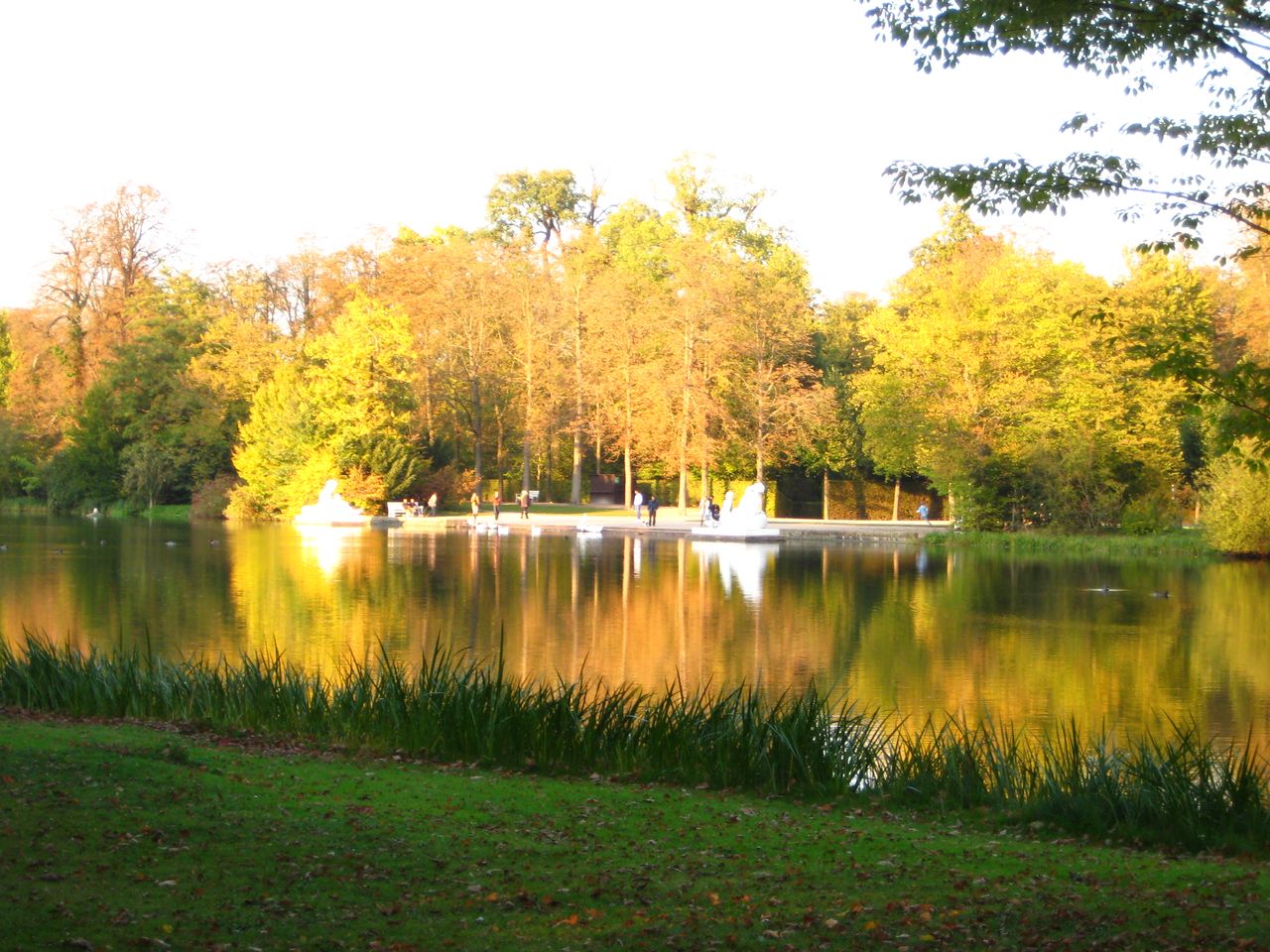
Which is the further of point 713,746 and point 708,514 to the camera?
point 708,514

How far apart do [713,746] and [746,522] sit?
31.5 m

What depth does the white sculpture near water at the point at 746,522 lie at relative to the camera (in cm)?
3947

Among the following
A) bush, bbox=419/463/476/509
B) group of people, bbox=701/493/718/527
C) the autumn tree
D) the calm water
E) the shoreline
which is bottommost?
the calm water

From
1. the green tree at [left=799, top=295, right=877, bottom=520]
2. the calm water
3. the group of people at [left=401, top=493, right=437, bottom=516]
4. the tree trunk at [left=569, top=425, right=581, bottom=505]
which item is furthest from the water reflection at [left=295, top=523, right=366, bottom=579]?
the green tree at [left=799, top=295, right=877, bottom=520]

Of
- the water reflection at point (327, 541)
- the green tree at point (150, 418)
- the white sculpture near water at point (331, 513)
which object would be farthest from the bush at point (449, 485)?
the green tree at point (150, 418)

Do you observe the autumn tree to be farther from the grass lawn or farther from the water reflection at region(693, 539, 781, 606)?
the grass lawn

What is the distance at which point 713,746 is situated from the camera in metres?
8.45

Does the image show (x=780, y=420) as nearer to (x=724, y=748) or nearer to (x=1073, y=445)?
(x=1073, y=445)

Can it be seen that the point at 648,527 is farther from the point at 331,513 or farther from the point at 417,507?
the point at 331,513

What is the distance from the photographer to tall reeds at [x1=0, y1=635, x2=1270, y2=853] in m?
7.22

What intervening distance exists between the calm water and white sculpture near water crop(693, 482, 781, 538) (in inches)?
181

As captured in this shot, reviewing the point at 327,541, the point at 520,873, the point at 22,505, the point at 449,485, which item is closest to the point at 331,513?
the point at 449,485

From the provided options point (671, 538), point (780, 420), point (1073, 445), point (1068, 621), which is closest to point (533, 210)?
point (780, 420)

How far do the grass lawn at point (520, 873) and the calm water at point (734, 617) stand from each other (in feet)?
15.2
